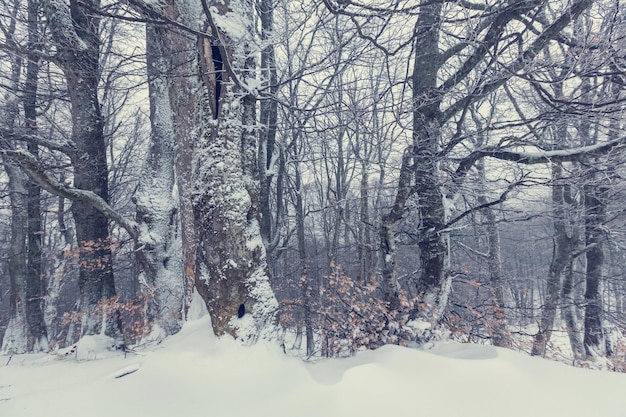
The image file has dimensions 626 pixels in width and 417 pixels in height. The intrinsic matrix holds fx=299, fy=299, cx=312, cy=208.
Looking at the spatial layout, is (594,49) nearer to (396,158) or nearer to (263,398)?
(396,158)

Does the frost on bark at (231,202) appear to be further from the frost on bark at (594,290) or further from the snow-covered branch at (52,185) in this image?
the frost on bark at (594,290)

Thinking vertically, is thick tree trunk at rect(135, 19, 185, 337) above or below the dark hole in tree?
below

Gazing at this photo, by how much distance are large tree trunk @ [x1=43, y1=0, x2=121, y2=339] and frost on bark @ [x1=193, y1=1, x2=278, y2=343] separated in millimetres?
3474

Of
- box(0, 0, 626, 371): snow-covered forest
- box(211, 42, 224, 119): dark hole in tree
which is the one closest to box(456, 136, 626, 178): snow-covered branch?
box(0, 0, 626, 371): snow-covered forest

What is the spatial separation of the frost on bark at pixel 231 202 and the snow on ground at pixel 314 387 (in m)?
0.30

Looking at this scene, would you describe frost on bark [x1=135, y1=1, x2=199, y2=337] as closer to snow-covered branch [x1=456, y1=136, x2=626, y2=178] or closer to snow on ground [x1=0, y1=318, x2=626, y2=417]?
snow on ground [x1=0, y1=318, x2=626, y2=417]

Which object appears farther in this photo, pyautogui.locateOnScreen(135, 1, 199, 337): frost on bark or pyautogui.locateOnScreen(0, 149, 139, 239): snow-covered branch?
pyautogui.locateOnScreen(135, 1, 199, 337): frost on bark

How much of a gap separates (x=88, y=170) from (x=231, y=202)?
13.8ft

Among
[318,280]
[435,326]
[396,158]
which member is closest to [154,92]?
[396,158]

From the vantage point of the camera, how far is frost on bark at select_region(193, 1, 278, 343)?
2811 millimetres

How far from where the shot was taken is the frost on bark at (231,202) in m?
2.81

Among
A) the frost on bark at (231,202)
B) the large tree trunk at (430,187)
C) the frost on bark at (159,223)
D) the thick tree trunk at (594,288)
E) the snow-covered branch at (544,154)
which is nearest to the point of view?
the frost on bark at (231,202)

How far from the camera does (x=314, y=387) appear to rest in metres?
2.33

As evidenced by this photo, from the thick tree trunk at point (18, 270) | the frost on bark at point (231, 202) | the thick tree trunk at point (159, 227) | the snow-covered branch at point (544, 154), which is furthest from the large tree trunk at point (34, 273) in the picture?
the snow-covered branch at point (544, 154)
